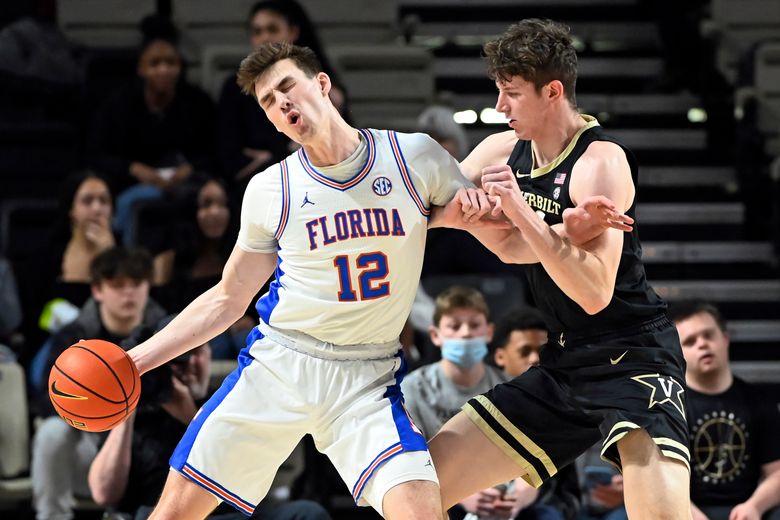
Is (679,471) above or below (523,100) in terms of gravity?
below

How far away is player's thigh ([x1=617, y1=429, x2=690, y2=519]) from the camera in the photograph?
3.81 metres

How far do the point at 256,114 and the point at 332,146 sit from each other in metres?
3.61

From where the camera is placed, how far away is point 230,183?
7527 mm

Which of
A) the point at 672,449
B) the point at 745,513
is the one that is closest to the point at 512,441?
the point at 672,449

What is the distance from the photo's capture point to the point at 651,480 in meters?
3.85

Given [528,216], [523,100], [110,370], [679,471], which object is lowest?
[679,471]

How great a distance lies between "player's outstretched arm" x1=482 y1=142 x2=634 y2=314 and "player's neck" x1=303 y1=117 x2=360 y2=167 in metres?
0.47

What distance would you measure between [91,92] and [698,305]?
14.6 ft

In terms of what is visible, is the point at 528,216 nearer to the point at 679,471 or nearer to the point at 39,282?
the point at 679,471

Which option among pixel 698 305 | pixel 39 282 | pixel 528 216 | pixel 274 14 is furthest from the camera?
pixel 274 14

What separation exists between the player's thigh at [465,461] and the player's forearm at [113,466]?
1621 mm

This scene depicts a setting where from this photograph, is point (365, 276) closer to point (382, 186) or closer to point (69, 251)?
point (382, 186)

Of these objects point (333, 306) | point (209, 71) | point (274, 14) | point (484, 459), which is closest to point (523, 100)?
point (333, 306)

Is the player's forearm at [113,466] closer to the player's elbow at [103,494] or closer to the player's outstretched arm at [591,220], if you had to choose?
the player's elbow at [103,494]
